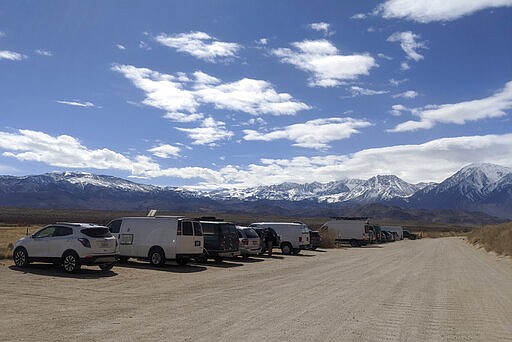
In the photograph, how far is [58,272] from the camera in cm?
1781

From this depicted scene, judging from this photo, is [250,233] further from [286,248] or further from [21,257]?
[21,257]

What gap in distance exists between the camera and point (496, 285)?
722 inches

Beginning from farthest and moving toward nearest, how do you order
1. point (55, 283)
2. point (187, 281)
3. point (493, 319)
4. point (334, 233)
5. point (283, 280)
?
point (334, 233) < point (283, 280) < point (187, 281) < point (55, 283) < point (493, 319)

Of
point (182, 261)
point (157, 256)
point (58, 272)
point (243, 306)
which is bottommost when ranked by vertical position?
point (243, 306)

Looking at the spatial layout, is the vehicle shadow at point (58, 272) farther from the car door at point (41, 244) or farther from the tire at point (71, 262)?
the car door at point (41, 244)

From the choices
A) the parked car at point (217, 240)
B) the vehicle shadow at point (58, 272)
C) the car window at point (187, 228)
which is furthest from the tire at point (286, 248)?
the vehicle shadow at point (58, 272)

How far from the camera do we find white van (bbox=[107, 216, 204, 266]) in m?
21.2

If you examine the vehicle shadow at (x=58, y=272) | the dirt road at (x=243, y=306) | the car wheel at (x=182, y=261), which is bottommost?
the dirt road at (x=243, y=306)

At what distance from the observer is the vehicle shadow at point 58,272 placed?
1716 centimetres

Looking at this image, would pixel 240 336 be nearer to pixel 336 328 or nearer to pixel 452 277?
pixel 336 328

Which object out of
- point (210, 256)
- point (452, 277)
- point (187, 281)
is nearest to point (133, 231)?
point (210, 256)

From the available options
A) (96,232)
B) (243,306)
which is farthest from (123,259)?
(243,306)

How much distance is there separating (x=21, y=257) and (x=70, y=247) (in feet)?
7.57

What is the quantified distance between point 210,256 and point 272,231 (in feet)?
29.8
